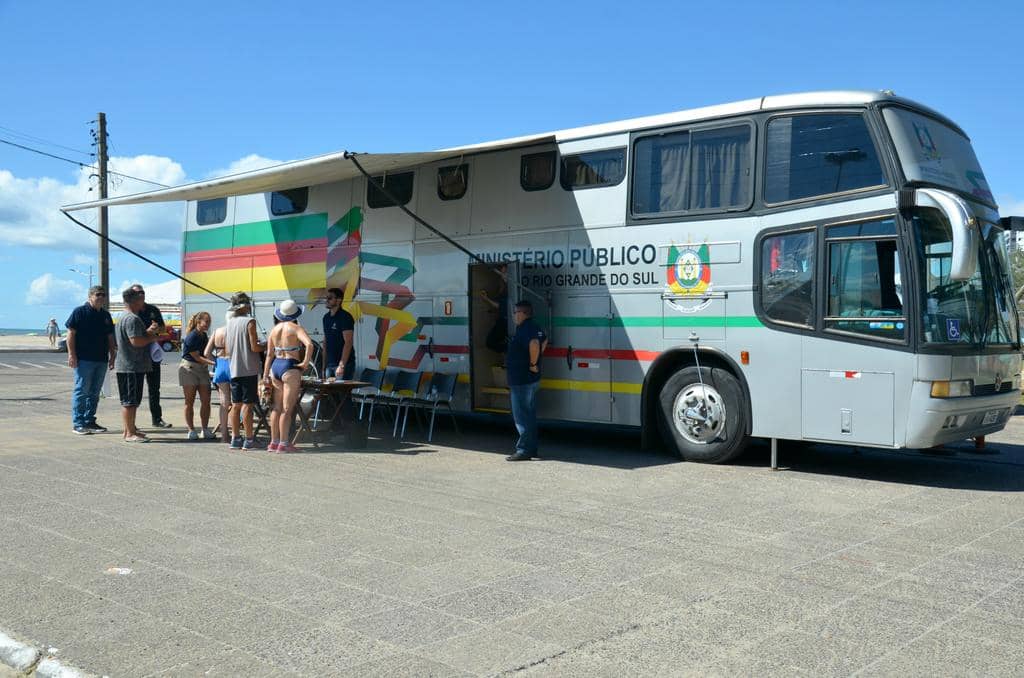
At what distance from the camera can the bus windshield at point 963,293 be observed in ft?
29.0

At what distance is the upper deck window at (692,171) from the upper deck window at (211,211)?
326 inches

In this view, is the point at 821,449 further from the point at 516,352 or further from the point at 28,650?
the point at 28,650

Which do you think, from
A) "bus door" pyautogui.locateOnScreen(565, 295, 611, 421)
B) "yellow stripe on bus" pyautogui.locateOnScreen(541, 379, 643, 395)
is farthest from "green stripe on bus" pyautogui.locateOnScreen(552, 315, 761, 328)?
"yellow stripe on bus" pyautogui.locateOnScreen(541, 379, 643, 395)

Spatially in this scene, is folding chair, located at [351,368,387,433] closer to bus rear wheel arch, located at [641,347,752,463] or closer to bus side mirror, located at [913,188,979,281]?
bus rear wheel arch, located at [641,347,752,463]

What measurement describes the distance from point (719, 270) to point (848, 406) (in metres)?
1.94

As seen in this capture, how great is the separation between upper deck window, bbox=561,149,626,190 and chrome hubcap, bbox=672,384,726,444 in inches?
101

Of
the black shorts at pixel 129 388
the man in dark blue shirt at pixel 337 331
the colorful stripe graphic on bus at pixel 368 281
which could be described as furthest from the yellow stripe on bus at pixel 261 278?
the black shorts at pixel 129 388

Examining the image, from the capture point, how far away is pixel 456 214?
12.7 m

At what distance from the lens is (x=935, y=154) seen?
942 centimetres

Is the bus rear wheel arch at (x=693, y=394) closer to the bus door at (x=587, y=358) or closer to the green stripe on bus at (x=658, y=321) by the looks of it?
the green stripe on bus at (x=658, y=321)

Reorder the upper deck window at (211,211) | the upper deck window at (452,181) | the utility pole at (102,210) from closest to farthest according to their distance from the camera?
the upper deck window at (452,181) → the upper deck window at (211,211) → the utility pole at (102,210)

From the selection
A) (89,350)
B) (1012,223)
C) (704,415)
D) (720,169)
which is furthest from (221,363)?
(1012,223)

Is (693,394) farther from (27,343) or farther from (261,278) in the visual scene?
(27,343)

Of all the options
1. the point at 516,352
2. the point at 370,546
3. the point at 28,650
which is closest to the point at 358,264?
the point at 516,352
